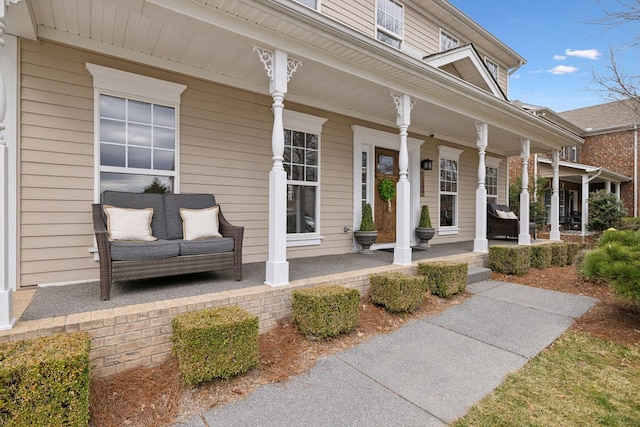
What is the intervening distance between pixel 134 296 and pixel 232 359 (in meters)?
1.24

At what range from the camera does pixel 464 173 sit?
8.30 metres

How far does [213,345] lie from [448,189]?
6997 millimetres

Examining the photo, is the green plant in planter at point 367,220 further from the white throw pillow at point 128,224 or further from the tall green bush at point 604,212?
the tall green bush at point 604,212

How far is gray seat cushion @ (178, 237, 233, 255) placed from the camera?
3260 millimetres

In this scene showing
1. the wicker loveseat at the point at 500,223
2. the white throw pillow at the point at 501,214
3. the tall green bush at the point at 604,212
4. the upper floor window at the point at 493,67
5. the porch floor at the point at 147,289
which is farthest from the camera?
the tall green bush at the point at 604,212

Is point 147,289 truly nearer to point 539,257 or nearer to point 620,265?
point 620,265

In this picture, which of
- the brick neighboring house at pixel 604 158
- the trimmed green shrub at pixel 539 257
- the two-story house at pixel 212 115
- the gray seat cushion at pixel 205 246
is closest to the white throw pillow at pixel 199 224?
the gray seat cushion at pixel 205 246

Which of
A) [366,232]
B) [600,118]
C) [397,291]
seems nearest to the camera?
[397,291]

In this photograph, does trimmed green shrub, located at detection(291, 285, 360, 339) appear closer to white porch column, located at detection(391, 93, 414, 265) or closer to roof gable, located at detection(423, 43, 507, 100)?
white porch column, located at detection(391, 93, 414, 265)

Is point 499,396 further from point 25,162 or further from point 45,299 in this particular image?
point 25,162

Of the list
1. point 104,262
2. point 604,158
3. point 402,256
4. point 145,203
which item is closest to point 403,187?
point 402,256

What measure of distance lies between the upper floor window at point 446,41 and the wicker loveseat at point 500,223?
4077 millimetres

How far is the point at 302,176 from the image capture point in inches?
213

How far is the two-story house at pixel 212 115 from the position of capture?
3160 millimetres
